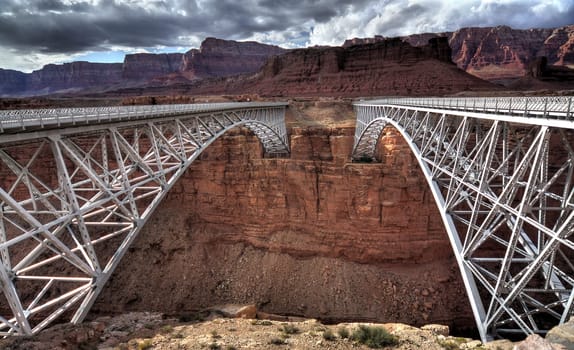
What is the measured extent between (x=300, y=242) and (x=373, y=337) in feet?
63.1

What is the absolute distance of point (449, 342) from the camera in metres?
9.06

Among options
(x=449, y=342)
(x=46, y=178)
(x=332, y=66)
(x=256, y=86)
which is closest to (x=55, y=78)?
(x=256, y=86)

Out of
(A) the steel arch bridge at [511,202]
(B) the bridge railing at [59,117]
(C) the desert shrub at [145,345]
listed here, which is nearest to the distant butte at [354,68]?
(A) the steel arch bridge at [511,202]

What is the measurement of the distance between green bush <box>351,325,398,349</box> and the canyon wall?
49.3 ft

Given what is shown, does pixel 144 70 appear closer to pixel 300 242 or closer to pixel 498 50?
pixel 498 50

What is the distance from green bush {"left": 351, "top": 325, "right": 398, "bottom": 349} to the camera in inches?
361

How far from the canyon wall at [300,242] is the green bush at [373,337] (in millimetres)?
15038

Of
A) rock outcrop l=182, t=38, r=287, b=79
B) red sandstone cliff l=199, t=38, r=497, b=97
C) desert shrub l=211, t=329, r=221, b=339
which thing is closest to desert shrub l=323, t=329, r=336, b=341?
desert shrub l=211, t=329, r=221, b=339

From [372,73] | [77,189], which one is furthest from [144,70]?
[77,189]

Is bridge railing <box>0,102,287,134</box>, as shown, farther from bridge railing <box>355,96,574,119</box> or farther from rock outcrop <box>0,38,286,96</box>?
rock outcrop <box>0,38,286,96</box>

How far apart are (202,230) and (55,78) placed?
19817cm

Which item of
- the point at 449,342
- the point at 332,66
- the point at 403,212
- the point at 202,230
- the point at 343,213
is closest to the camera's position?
the point at 449,342

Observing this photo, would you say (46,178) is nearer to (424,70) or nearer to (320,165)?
(320,165)

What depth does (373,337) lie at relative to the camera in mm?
9461
